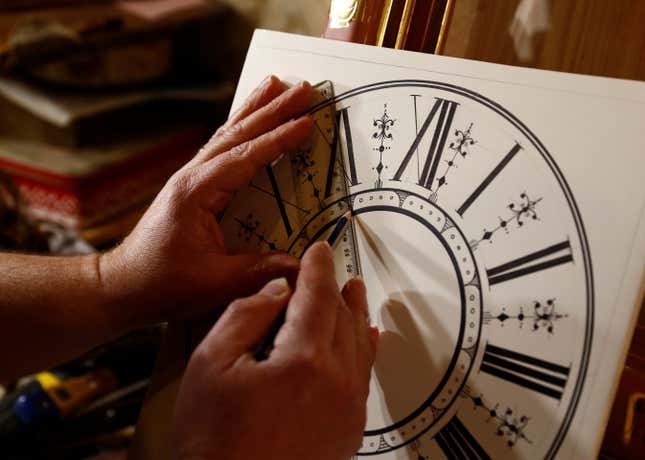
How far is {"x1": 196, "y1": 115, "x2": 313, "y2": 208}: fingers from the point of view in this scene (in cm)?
68

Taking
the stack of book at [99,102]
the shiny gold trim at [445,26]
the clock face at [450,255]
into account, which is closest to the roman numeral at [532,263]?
the clock face at [450,255]

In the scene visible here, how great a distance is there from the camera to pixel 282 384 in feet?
1.66

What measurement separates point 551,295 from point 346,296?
0.65 ft

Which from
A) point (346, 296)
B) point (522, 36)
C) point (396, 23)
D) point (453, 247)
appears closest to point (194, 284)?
point (346, 296)

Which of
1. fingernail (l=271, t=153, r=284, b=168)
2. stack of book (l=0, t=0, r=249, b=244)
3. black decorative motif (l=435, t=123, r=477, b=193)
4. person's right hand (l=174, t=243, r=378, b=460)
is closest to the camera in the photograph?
person's right hand (l=174, t=243, r=378, b=460)

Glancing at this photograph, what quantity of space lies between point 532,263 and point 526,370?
10cm

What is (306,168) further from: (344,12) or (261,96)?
(344,12)

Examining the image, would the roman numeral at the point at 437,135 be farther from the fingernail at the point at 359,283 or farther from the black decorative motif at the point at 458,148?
the fingernail at the point at 359,283

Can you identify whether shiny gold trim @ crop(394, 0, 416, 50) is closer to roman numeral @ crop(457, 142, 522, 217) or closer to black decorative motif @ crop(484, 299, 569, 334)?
roman numeral @ crop(457, 142, 522, 217)

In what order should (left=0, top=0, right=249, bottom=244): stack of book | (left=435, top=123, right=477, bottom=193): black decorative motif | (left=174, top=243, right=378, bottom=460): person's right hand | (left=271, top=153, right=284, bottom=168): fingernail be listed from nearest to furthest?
(left=174, top=243, right=378, bottom=460): person's right hand
(left=435, top=123, right=477, bottom=193): black decorative motif
(left=271, top=153, right=284, bottom=168): fingernail
(left=0, top=0, right=249, bottom=244): stack of book

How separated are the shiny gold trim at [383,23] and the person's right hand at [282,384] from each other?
0.34m

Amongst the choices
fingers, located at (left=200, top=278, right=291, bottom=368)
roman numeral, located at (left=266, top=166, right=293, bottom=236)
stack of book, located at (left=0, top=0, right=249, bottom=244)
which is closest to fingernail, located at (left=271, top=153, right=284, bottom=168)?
roman numeral, located at (left=266, top=166, right=293, bottom=236)

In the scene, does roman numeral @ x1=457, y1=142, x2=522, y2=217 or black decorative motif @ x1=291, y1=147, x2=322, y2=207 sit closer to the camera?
roman numeral @ x1=457, y1=142, x2=522, y2=217

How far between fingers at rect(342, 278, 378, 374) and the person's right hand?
0.01 metres
